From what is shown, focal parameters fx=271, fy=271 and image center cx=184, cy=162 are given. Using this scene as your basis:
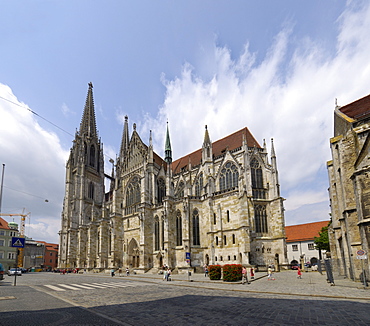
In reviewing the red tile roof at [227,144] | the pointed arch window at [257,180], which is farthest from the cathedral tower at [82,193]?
the pointed arch window at [257,180]

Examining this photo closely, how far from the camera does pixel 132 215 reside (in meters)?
44.4

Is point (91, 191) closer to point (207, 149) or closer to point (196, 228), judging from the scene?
point (207, 149)

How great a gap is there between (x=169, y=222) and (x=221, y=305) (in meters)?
27.3

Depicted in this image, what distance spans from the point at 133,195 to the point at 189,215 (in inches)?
531

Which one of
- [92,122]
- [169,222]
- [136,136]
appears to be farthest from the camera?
[92,122]

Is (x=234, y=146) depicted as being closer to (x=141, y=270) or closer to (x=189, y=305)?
(x=141, y=270)

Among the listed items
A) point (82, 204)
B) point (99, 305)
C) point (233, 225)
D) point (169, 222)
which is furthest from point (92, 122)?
point (99, 305)

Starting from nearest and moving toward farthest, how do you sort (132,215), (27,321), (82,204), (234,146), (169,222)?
(27,321), (169,222), (234,146), (132,215), (82,204)

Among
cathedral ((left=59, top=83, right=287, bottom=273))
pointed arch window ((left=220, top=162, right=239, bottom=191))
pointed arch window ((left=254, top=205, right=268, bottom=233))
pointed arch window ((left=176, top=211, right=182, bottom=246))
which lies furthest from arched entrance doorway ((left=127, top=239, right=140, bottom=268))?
pointed arch window ((left=254, top=205, right=268, bottom=233))

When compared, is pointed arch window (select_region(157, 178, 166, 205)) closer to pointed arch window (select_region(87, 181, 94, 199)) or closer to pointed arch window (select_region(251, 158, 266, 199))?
pointed arch window (select_region(251, 158, 266, 199))

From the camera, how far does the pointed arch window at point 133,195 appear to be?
45.3 meters

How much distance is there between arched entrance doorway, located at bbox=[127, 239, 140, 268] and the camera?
140ft

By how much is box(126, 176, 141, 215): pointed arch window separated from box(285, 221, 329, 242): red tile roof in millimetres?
34895

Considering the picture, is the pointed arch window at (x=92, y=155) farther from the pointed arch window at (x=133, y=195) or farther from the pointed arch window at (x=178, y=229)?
the pointed arch window at (x=178, y=229)
